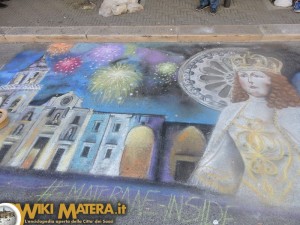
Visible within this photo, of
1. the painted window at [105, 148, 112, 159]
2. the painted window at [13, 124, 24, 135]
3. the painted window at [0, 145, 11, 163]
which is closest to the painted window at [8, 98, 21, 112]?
the painted window at [13, 124, 24, 135]

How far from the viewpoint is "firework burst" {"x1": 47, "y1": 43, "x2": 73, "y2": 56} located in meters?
5.62

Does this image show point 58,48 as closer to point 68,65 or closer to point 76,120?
point 68,65

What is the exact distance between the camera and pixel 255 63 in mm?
4938

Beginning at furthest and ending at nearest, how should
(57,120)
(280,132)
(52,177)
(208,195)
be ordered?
(57,120), (280,132), (52,177), (208,195)

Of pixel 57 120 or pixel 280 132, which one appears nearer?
pixel 280 132

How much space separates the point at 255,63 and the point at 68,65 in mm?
3306

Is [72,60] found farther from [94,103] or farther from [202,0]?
[202,0]

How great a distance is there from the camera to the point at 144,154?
3654 millimetres

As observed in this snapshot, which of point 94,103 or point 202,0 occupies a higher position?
point 202,0

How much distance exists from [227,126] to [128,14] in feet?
12.3

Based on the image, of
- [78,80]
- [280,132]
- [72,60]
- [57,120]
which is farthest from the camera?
[72,60]

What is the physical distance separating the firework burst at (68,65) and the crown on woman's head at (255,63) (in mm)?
2782

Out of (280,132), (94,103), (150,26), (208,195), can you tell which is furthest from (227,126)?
(150,26)

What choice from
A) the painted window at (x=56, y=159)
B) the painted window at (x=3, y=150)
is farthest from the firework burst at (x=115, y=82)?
the painted window at (x=3, y=150)
